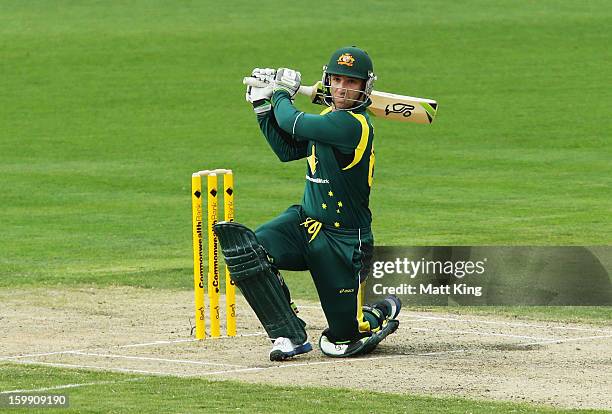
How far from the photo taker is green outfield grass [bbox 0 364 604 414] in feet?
24.2

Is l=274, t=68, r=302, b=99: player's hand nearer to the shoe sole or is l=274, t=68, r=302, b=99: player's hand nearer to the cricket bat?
the cricket bat

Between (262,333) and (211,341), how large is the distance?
52 centimetres

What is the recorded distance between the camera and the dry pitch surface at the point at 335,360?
26.9ft

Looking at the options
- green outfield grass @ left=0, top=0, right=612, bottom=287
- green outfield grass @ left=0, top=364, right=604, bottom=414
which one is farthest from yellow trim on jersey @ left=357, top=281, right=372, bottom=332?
green outfield grass @ left=0, top=0, right=612, bottom=287

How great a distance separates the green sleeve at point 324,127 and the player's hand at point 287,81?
197 millimetres

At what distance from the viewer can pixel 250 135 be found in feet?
81.8

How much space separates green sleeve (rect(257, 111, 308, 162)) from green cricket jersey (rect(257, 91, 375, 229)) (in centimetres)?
6

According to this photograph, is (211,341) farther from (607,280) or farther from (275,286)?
(607,280)

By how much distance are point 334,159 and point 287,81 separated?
586 millimetres

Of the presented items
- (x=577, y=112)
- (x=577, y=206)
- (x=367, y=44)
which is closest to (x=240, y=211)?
(x=577, y=206)

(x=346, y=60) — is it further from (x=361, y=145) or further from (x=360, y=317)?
(x=360, y=317)

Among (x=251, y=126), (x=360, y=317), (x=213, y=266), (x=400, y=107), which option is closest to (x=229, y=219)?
(x=213, y=266)

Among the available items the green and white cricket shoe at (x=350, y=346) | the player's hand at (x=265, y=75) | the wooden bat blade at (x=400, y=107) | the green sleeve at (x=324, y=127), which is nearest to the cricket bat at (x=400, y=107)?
the wooden bat blade at (x=400, y=107)

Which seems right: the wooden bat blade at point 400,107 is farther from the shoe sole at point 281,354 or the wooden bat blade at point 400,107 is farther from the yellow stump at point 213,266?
the shoe sole at point 281,354
